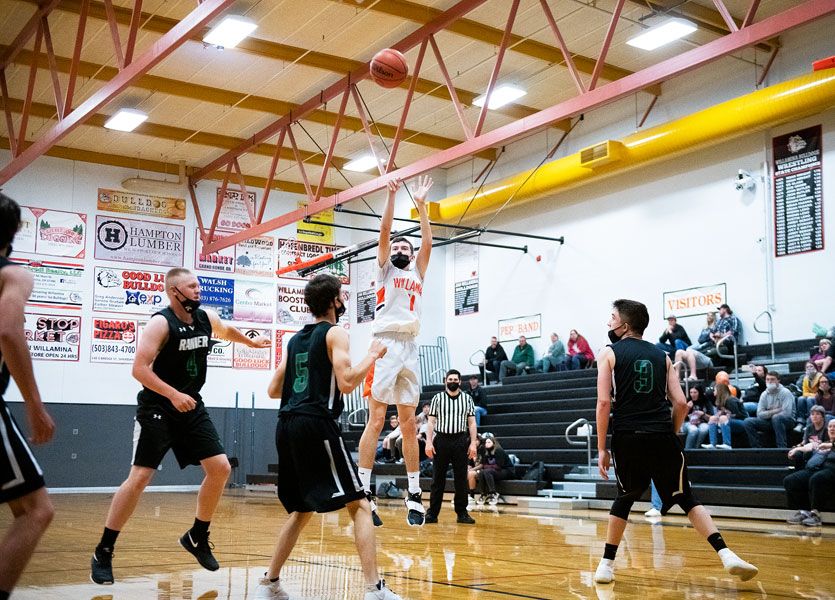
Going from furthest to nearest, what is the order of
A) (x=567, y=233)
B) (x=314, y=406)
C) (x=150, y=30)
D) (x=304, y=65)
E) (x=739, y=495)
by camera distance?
(x=567, y=233), (x=304, y=65), (x=150, y=30), (x=739, y=495), (x=314, y=406)

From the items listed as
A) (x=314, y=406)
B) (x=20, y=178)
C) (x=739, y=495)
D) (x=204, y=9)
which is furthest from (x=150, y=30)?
(x=314, y=406)

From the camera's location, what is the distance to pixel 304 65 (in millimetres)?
16703

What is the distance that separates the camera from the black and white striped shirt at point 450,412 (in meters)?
9.98

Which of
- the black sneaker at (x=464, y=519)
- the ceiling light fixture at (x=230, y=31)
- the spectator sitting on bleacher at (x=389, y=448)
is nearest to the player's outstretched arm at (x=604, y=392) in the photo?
the black sneaker at (x=464, y=519)

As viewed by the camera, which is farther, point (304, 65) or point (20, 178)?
point (20, 178)

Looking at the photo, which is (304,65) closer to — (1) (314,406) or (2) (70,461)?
(2) (70,461)

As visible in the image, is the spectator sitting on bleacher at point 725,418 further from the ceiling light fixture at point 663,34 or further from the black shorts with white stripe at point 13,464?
the black shorts with white stripe at point 13,464

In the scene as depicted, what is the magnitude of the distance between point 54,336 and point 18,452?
18.9 metres

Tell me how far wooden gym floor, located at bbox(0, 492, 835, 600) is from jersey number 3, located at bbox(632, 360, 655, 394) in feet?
3.66

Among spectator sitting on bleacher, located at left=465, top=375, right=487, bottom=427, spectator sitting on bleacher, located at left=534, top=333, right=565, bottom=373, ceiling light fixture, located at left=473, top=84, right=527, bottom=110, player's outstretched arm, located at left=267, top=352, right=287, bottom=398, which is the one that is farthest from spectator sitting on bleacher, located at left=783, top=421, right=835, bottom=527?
ceiling light fixture, located at left=473, top=84, right=527, bottom=110

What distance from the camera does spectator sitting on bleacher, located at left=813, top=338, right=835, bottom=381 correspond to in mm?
12797

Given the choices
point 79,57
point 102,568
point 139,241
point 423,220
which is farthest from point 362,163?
point 102,568

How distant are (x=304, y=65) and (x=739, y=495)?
423 inches

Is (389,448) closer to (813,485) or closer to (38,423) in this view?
(813,485)
